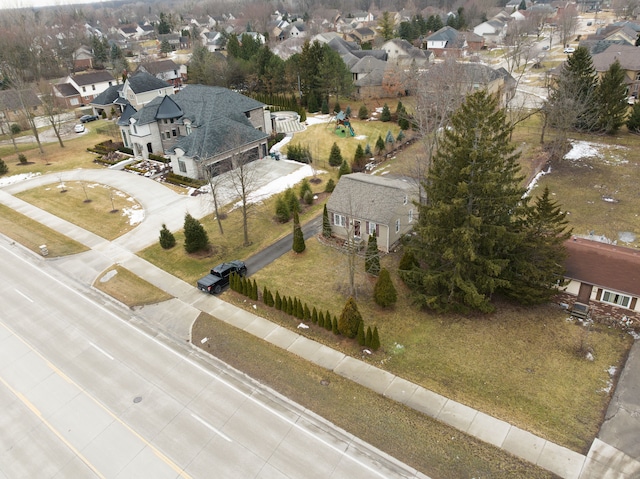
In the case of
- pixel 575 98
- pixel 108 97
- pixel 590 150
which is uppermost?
pixel 575 98

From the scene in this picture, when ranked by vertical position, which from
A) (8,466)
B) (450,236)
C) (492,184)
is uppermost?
(492,184)

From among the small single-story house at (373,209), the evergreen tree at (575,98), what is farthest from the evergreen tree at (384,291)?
the evergreen tree at (575,98)

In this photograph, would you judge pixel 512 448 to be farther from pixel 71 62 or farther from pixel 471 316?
pixel 71 62

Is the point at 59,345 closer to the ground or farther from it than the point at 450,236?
closer to the ground

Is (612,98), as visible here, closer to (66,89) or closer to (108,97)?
(108,97)

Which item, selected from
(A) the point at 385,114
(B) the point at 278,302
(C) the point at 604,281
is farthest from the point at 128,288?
(A) the point at 385,114

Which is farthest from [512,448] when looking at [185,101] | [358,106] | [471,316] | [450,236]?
[358,106]

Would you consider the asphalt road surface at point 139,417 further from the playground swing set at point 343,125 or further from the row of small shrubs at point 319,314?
the playground swing set at point 343,125
